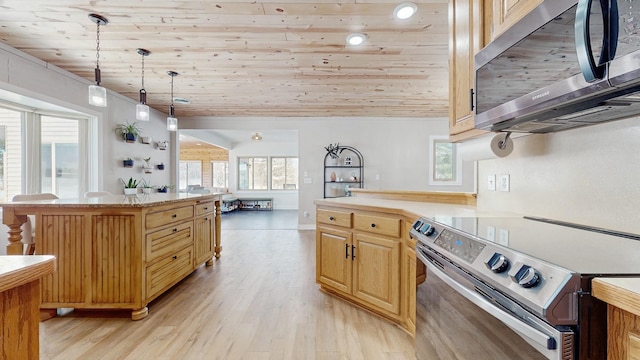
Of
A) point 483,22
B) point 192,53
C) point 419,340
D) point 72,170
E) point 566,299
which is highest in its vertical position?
point 192,53

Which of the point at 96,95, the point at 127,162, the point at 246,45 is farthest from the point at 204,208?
the point at 127,162

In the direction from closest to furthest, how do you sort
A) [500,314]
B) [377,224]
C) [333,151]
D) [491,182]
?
1. [500,314]
2. [491,182]
3. [377,224]
4. [333,151]

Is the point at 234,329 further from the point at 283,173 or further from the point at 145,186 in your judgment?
the point at 283,173

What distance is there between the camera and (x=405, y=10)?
7.25ft

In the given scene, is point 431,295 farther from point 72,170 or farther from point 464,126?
point 72,170

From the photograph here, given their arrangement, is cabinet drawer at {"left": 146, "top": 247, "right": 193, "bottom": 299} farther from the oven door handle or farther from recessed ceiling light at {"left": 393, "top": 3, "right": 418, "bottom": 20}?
recessed ceiling light at {"left": 393, "top": 3, "right": 418, "bottom": 20}

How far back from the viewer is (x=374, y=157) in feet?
19.9

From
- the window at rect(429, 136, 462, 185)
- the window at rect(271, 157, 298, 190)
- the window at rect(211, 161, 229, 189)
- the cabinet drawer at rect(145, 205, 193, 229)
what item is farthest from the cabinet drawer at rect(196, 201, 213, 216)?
the window at rect(211, 161, 229, 189)

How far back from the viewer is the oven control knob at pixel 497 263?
0.81m

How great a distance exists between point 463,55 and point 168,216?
8.23 feet

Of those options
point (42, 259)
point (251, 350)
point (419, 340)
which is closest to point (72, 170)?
point (251, 350)

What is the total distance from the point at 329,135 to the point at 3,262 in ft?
18.1

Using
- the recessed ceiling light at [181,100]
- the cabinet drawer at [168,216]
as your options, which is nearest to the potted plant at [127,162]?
the recessed ceiling light at [181,100]

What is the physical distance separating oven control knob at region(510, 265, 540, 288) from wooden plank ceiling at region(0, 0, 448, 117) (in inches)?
82.1
